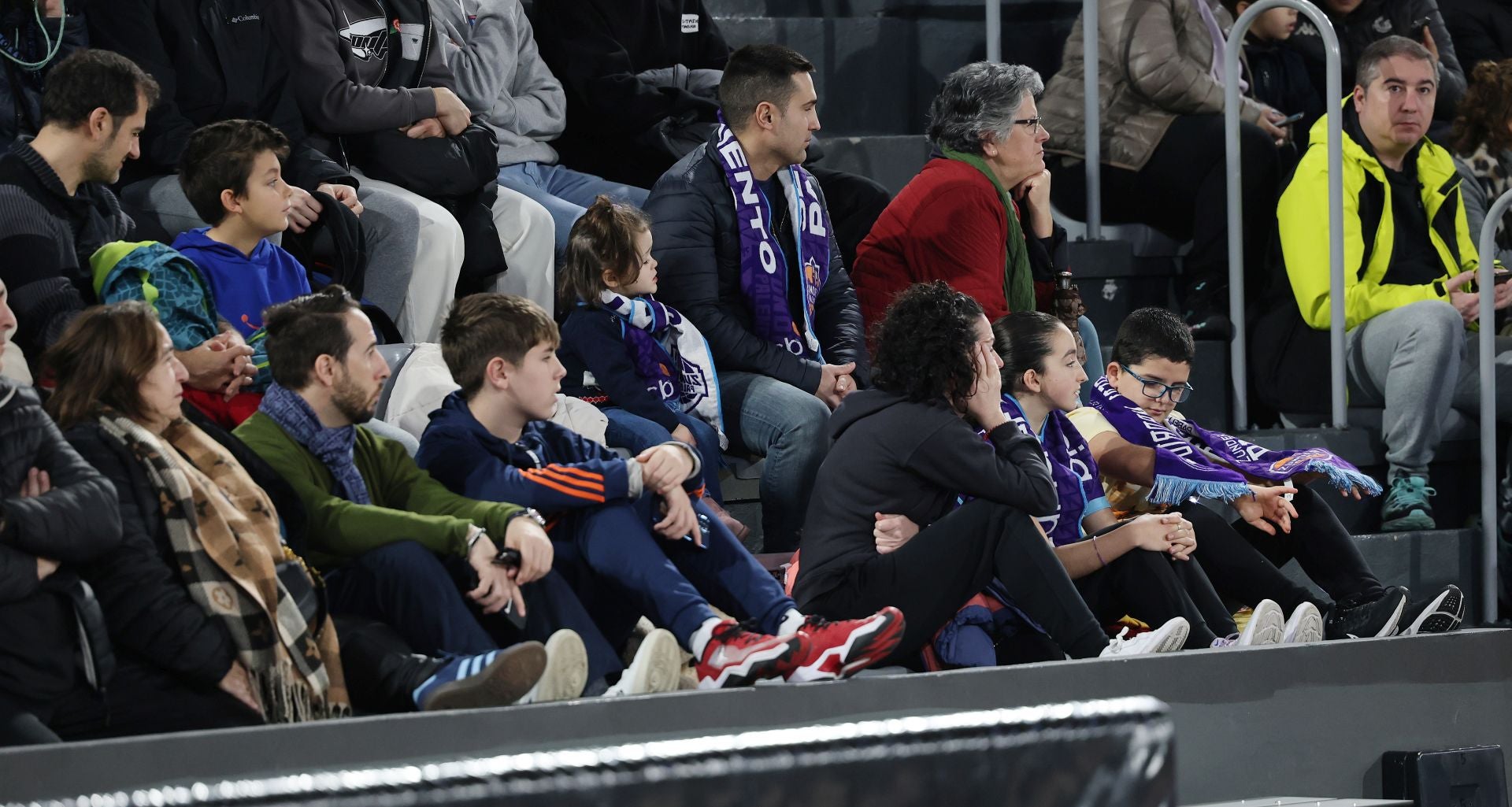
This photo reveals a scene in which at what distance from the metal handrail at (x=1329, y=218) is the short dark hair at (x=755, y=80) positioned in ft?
4.55

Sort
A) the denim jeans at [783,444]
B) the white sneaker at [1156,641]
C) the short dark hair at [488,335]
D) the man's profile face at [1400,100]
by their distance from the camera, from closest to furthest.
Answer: the short dark hair at [488,335] < the white sneaker at [1156,641] < the denim jeans at [783,444] < the man's profile face at [1400,100]

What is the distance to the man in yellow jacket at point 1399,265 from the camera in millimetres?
4918

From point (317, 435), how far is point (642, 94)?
7.45 feet

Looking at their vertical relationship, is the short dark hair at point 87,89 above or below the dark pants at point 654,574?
above

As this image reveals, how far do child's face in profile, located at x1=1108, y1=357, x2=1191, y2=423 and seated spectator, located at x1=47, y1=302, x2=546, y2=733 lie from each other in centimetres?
199

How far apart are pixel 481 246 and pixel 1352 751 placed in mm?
2209

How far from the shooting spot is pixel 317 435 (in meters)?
2.99

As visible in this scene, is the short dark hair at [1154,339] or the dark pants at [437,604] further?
the short dark hair at [1154,339]

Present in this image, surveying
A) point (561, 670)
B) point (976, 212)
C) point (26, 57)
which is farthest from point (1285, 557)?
point (26, 57)

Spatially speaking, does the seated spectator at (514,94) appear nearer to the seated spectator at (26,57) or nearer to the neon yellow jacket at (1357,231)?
the seated spectator at (26,57)

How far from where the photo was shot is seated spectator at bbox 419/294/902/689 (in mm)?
3039

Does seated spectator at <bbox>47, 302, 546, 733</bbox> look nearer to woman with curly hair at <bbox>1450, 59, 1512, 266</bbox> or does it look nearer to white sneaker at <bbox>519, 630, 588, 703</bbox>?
white sneaker at <bbox>519, 630, 588, 703</bbox>

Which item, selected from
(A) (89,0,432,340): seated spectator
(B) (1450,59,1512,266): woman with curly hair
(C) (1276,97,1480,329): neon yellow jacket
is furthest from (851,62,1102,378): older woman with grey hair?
(B) (1450,59,1512,266): woman with curly hair

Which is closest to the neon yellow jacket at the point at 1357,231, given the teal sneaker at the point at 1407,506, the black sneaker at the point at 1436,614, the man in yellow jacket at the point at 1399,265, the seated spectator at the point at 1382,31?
the man in yellow jacket at the point at 1399,265
